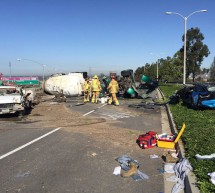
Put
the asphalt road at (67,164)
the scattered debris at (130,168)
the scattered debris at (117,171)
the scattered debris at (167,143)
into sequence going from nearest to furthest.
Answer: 1. the asphalt road at (67,164)
2. the scattered debris at (130,168)
3. the scattered debris at (117,171)
4. the scattered debris at (167,143)

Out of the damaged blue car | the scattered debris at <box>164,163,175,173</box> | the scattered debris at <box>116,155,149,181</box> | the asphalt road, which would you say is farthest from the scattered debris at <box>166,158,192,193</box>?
the damaged blue car

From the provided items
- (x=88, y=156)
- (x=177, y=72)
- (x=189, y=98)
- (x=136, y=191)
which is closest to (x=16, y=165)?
(x=88, y=156)

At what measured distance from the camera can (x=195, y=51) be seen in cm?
7781

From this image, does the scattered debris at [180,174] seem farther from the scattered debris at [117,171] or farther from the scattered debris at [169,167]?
the scattered debris at [117,171]

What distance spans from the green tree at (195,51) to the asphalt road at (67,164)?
229 feet

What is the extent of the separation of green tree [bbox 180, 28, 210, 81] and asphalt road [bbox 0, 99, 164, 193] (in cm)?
6975

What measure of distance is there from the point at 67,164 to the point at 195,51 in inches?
2982

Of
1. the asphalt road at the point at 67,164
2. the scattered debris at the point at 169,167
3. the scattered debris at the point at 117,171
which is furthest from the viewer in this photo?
the scattered debris at the point at 169,167

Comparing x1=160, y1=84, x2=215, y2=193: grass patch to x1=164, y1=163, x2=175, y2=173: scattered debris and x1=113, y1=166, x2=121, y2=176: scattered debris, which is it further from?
x1=113, y1=166, x2=121, y2=176: scattered debris

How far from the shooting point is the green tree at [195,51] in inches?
3024

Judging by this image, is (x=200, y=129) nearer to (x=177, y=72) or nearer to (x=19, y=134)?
(x=19, y=134)

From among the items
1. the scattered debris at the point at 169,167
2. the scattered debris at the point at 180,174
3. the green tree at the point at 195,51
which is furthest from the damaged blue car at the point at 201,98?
the green tree at the point at 195,51

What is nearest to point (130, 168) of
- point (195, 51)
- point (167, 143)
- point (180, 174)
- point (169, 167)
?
point (169, 167)

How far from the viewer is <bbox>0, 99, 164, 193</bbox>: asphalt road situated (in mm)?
5363
